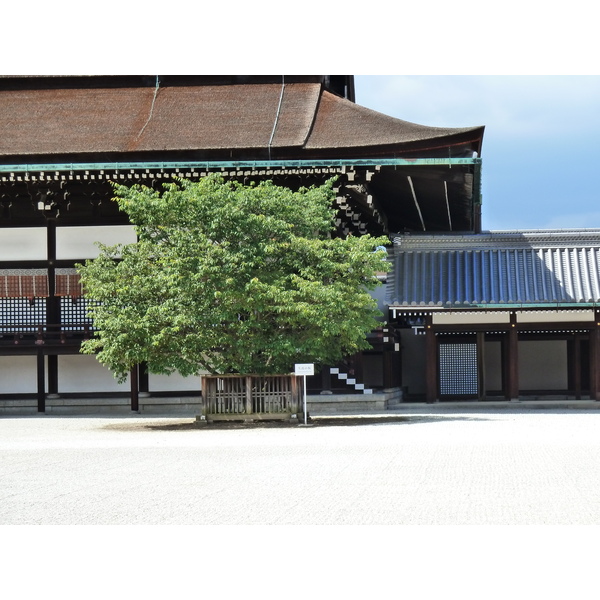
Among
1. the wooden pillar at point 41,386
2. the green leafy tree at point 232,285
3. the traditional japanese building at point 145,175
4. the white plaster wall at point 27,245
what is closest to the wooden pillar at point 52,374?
the traditional japanese building at point 145,175

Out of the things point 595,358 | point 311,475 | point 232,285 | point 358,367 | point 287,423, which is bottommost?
point 287,423

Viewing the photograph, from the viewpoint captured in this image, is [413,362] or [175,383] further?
[413,362]

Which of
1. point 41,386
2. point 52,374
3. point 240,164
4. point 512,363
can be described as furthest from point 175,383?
point 512,363

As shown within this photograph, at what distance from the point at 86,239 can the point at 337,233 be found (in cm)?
629

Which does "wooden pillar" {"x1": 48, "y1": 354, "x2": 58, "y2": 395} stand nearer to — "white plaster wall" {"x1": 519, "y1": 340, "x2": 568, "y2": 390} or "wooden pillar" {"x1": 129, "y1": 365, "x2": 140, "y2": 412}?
"wooden pillar" {"x1": 129, "y1": 365, "x2": 140, "y2": 412}

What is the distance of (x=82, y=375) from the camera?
83.7ft

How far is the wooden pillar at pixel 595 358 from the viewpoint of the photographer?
23922 millimetres

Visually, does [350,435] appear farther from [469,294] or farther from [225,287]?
[469,294]

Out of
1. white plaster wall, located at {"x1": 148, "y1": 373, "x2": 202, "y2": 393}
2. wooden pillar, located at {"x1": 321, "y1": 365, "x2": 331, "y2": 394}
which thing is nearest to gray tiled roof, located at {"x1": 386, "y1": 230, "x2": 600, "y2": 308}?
wooden pillar, located at {"x1": 321, "y1": 365, "x2": 331, "y2": 394}

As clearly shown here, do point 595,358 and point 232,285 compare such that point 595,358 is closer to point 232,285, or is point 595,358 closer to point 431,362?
point 431,362

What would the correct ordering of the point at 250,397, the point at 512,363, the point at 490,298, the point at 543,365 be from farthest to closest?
the point at 543,365
the point at 490,298
the point at 512,363
the point at 250,397

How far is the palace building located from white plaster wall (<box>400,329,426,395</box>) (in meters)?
0.72

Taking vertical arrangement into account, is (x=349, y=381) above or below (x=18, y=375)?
below

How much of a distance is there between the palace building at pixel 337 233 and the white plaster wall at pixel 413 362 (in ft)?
2.36
